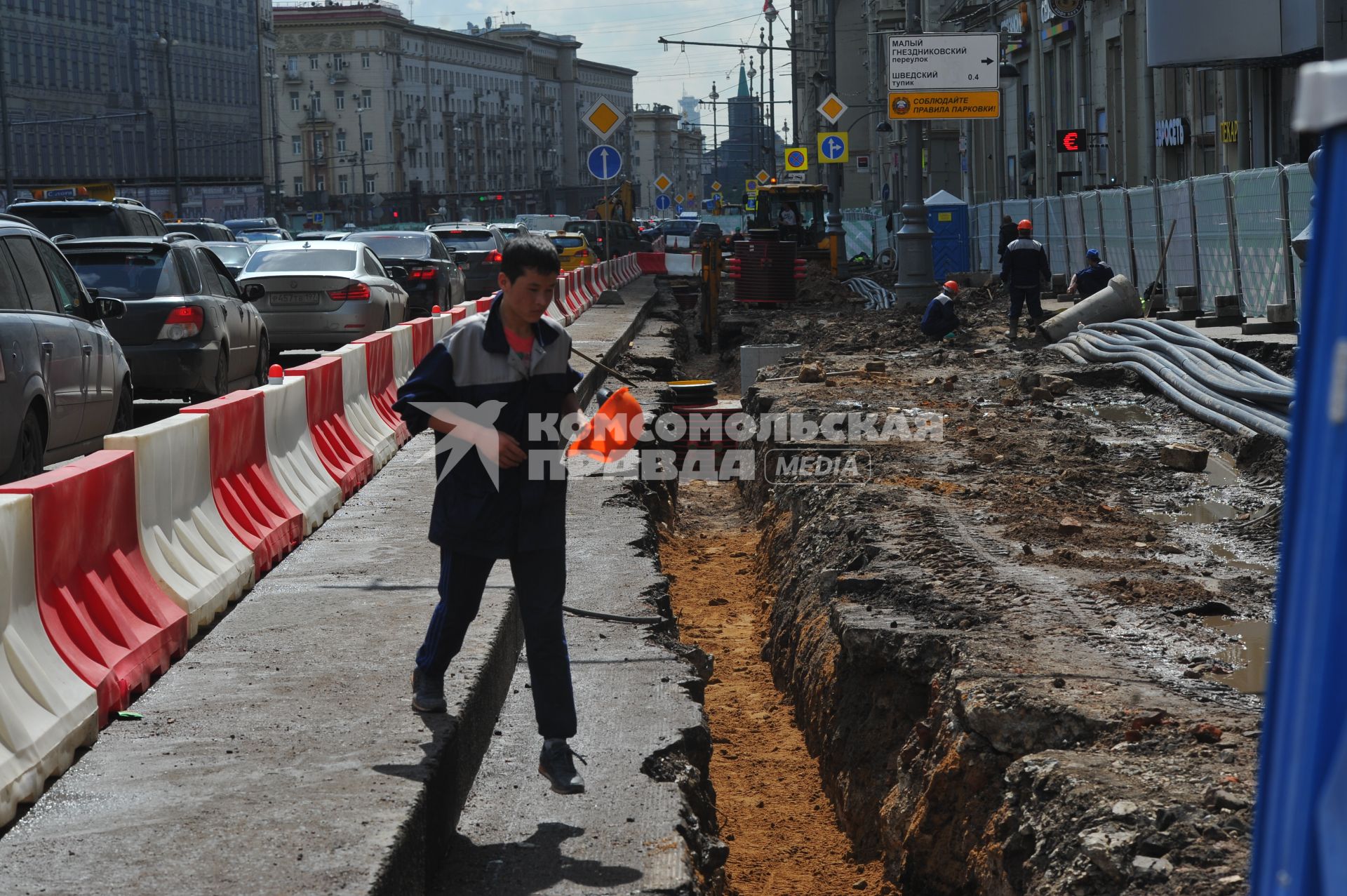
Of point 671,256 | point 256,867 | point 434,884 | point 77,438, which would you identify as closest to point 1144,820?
point 434,884

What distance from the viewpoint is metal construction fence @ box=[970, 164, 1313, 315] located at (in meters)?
18.3

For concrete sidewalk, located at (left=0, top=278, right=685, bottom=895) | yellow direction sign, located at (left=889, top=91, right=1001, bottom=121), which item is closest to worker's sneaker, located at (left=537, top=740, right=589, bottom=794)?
concrete sidewalk, located at (left=0, top=278, right=685, bottom=895)

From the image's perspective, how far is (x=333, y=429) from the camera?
10133mm

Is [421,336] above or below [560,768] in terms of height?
above

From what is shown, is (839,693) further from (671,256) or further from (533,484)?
(671,256)

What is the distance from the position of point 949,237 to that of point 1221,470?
90.1 feet

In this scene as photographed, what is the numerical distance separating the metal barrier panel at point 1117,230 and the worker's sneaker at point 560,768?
71.9ft

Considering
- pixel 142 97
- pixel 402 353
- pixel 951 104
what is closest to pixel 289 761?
pixel 402 353

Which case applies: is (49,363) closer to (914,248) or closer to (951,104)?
(914,248)

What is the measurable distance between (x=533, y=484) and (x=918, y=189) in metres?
22.2

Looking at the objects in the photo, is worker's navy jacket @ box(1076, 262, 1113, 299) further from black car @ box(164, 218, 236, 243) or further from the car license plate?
black car @ box(164, 218, 236, 243)

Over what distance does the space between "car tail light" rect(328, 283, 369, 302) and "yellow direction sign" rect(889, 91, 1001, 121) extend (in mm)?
14080

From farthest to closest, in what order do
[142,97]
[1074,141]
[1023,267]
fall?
[142,97] → [1074,141] → [1023,267]

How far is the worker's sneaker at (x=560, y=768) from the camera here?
4984mm
